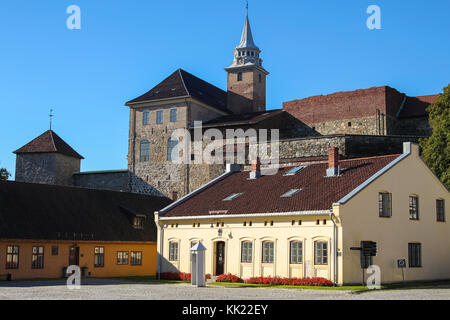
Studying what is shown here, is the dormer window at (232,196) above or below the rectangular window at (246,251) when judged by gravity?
above

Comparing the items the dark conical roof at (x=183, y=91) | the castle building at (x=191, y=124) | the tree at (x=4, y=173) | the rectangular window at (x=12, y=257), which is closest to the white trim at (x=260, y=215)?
the rectangular window at (x=12, y=257)

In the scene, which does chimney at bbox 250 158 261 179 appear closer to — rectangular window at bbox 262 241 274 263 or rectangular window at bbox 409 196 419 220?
rectangular window at bbox 262 241 274 263

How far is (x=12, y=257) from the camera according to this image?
31297 mm

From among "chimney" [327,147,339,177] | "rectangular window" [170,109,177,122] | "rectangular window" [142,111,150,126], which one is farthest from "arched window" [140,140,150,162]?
"chimney" [327,147,339,177]

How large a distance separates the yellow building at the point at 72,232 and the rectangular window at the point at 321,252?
46.9 ft

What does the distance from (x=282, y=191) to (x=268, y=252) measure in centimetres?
315

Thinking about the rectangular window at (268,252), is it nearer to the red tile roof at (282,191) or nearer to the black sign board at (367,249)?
the red tile roof at (282,191)

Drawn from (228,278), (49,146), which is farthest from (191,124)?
(228,278)

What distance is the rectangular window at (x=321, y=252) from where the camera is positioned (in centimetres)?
2569

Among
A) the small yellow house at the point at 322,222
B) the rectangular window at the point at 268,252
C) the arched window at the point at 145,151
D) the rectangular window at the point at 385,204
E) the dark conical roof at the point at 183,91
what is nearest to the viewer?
the small yellow house at the point at 322,222

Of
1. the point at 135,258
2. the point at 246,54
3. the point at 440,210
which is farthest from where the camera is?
the point at 246,54

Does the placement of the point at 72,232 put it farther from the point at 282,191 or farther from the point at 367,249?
the point at 367,249
